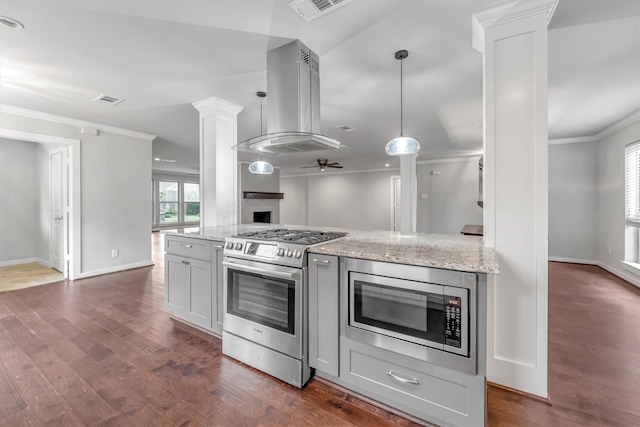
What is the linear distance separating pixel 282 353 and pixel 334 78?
264 cm

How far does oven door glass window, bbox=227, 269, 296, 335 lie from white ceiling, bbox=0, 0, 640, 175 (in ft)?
6.20

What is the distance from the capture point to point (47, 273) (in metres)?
4.88

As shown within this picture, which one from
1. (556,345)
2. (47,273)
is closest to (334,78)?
(556,345)

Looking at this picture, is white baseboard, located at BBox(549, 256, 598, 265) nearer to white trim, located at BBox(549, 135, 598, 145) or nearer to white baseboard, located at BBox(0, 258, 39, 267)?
white trim, located at BBox(549, 135, 598, 145)

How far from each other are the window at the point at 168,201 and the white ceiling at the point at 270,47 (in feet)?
25.8

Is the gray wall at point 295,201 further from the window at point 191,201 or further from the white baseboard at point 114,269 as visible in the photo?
the white baseboard at point 114,269

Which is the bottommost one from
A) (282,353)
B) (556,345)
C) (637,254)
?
(556,345)

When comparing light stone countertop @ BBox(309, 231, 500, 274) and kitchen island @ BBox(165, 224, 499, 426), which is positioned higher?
light stone countertop @ BBox(309, 231, 500, 274)

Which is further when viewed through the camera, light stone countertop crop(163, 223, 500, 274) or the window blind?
Result: the window blind

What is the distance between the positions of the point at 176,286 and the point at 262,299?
4.13 feet

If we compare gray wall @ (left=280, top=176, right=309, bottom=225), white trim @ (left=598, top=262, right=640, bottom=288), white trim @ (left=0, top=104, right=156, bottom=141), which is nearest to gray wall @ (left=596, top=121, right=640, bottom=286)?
white trim @ (left=598, top=262, right=640, bottom=288)

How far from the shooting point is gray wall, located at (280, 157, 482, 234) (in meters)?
7.81

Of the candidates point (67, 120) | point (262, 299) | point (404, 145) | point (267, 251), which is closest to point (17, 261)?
point (67, 120)

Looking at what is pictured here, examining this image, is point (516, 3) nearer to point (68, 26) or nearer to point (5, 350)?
point (68, 26)
